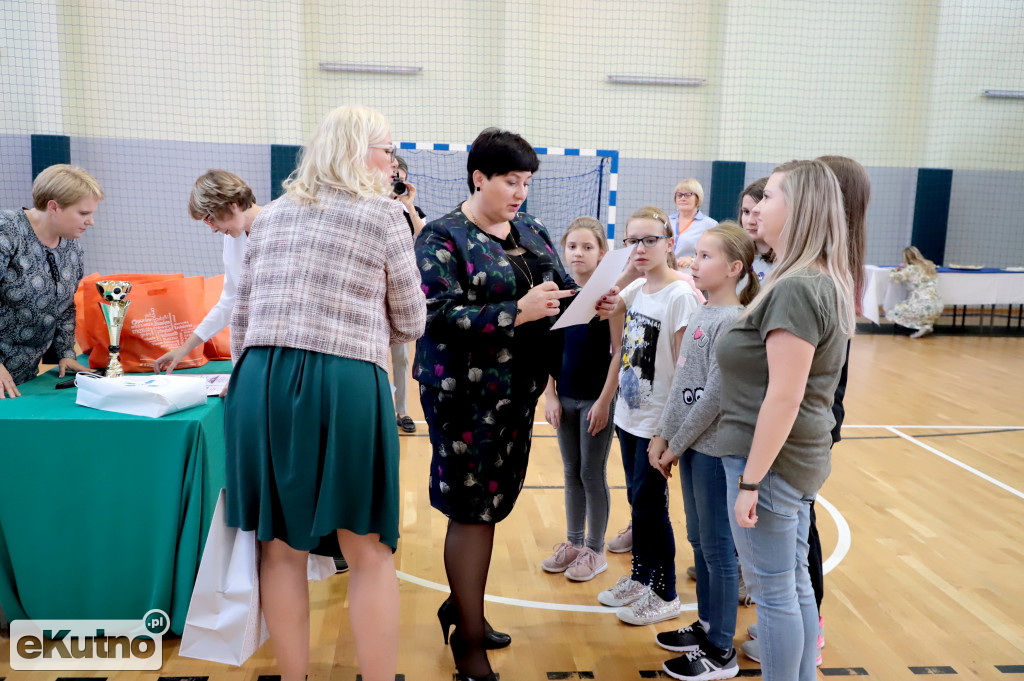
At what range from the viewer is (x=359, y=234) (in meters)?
1.75

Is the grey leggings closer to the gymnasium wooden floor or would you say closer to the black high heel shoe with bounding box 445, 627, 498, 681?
the gymnasium wooden floor

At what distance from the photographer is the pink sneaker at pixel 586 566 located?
2.89 m

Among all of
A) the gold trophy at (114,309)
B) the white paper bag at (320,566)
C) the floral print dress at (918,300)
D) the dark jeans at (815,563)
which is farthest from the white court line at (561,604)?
the floral print dress at (918,300)

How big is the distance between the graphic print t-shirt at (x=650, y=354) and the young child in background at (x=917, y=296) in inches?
283

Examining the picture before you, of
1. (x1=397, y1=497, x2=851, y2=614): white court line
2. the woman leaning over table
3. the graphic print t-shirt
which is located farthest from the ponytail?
(x1=397, y1=497, x2=851, y2=614): white court line

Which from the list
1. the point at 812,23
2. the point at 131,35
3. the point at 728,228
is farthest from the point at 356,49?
the point at 728,228

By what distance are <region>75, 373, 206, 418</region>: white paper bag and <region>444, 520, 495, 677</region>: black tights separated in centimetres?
86

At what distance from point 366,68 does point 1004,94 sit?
25.3ft

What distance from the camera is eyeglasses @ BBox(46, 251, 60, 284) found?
2580mm

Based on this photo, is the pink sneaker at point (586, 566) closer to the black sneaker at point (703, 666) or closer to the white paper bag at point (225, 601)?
the black sneaker at point (703, 666)

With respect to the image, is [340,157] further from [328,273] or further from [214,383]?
[214,383]

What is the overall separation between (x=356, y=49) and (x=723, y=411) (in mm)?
8252

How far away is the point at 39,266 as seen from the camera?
100.0 inches

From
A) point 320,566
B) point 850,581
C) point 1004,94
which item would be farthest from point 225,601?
point 1004,94
